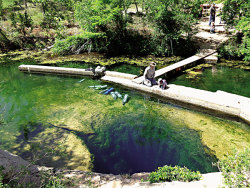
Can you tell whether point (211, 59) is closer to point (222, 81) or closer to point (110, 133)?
point (222, 81)

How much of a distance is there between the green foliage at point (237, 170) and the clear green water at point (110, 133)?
1653 mm

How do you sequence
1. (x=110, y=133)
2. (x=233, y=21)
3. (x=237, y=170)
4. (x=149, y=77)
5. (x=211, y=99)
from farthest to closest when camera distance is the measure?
(x=233, y=21) → (x=149, y=77) → (x=211, y=99) → (x=110, y=133) → (x=237, y=170)

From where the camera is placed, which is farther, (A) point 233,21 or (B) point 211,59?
(B) point 211,59

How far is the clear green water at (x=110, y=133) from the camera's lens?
5340mm

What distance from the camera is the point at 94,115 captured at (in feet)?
24.4

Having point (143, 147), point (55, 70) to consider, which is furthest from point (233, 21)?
point (55, 70)

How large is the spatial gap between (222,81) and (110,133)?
6.56 m

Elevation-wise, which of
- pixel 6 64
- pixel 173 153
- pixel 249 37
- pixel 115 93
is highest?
pixel 249 37

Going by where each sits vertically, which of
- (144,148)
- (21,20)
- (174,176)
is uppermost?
(21,20)

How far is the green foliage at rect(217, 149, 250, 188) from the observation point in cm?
305

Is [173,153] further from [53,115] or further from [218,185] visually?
[53,115]

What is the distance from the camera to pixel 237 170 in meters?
3.20

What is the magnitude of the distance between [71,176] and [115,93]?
505 centimetres

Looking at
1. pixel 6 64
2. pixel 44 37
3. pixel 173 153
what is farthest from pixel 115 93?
pixel 44 37
